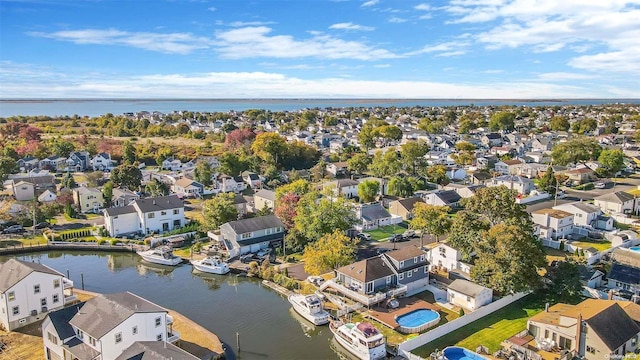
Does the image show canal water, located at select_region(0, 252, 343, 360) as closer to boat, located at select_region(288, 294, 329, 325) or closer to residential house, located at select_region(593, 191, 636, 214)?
boat, located at select_region(288, 294, 329, 325)

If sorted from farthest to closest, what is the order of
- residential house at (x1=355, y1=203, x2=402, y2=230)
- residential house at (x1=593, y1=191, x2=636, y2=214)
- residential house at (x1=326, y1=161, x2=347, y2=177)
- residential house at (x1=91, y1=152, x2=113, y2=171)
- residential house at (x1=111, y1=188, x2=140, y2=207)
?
residential house at (x1=91, y1=152, x2=113, y2=171), residential house at (x1=326, y1=161, x2=347, y2=177), residential house at (x1=111, y1=188, x2=140, y2=207), residential house at (x1=593, y1=191, x2=636, y2=214), residential house at (x1=355, y1=203, x2=402, y2=230)

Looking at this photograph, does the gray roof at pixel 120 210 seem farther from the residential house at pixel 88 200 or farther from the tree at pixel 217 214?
the residential house at pixel 88 200

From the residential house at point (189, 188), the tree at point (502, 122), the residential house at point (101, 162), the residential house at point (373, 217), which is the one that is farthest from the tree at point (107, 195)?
the tree at point (502, 122)

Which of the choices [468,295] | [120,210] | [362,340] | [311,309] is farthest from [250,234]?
[468,295]

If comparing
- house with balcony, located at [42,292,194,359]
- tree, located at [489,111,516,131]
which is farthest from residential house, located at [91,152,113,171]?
tree, located at [489,111,516,131]

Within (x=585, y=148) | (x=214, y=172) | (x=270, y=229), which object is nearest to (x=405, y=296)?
(x=270, y=229)
